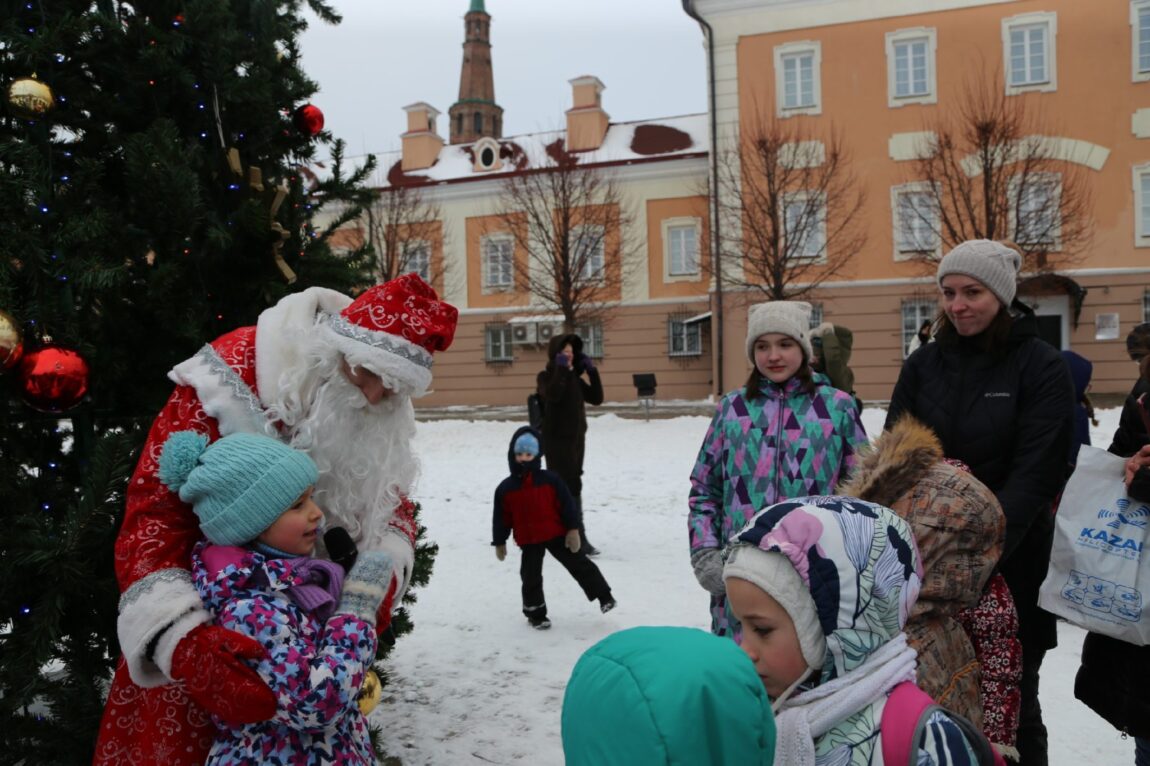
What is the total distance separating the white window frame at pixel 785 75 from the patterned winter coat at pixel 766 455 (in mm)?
21298

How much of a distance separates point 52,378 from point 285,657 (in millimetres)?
1231

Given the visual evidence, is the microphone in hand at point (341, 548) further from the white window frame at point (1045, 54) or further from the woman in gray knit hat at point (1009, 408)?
the white window frame at point (1045, 54)

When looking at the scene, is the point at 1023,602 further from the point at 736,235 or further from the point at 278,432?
the point at 736,235

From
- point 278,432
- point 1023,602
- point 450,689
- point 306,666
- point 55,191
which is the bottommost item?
point 450,689

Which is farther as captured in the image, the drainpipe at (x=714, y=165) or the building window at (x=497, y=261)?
the building window at (x=497, y=261)

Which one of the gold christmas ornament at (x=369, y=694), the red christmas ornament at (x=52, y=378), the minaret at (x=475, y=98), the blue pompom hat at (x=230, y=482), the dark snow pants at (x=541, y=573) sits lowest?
the dark snow pants at (x=541, y=573)

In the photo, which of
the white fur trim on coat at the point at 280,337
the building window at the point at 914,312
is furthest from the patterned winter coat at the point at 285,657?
the building window at the point at 914,312

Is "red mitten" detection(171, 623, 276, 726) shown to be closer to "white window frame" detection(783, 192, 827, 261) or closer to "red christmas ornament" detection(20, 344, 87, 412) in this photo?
"red christmas ornament" detection(20, 344, 87, 412)

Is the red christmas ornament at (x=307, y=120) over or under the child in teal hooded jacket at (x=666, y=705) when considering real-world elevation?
over

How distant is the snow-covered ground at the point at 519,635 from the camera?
158 inches

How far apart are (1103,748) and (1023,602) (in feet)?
4.44

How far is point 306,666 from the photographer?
1896 mm

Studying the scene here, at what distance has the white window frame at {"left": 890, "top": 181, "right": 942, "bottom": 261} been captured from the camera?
2177 cm

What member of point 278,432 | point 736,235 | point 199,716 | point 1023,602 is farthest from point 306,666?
point 736,235
